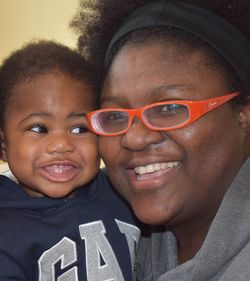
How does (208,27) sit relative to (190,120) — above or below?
above

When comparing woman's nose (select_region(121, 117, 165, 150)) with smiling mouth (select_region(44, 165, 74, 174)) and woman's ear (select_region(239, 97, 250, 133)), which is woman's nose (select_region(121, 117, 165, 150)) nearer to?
woman's ear (select_region(239, 97, 250, 133))

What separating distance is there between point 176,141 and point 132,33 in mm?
357

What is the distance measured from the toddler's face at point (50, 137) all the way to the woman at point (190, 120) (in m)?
0.27

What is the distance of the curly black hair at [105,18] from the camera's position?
3.74 feet

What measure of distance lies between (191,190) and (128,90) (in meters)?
0.32

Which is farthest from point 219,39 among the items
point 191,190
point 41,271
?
point 41,271

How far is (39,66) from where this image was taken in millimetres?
1450

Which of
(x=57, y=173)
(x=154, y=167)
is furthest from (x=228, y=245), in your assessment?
(x=57, y=173)

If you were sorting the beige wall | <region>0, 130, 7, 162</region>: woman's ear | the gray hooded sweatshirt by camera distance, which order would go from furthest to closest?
the beige wall < <region>0, 130, 7, 162</region>: woman's ear < the gray hooded sweatshirt

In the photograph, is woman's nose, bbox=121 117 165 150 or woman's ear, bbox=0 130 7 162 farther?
woman's ear, bbox=0 130 7 162

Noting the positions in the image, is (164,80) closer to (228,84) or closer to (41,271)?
(228,84)

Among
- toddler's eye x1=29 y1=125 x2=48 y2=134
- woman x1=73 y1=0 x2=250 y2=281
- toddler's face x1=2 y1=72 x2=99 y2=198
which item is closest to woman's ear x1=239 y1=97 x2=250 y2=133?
woman x1=73 y1=0 x2=250 y2=281

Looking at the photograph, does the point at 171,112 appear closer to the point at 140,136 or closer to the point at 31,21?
the point at 140,136

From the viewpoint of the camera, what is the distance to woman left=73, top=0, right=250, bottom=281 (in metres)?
1.02
